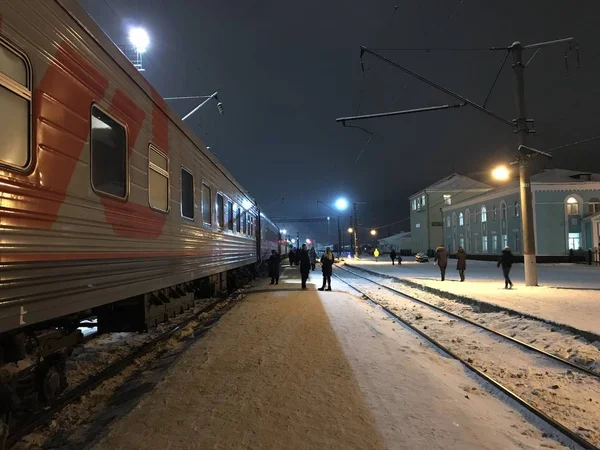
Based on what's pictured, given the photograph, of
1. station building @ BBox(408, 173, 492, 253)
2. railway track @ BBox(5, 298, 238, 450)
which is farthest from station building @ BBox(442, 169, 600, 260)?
railway track @ BBox(5, 298, 238, 450)

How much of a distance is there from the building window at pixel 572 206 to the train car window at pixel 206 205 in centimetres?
3459

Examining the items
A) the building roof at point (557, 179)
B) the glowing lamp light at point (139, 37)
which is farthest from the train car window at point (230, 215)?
the building roof at point (557, 179)

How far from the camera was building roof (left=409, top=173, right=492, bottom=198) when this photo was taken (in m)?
57.5

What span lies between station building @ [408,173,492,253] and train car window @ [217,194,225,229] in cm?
4820

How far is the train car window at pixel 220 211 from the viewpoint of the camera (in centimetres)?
1111

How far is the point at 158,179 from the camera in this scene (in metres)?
6.41

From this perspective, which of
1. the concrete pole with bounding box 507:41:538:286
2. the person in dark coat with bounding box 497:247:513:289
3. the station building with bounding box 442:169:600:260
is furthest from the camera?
the station building with bounding box 442:169:600:260

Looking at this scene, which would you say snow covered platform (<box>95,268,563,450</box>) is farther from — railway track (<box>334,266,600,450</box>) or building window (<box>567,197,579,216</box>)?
building window (<box>567,197,579,216</box>)

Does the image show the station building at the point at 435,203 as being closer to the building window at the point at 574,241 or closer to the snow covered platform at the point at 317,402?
the building window at the point at 574,241

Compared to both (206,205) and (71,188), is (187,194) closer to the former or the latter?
(206,205)

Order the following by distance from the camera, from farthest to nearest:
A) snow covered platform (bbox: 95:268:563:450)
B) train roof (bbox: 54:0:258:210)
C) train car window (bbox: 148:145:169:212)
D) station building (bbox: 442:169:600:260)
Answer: station building (bbox: 442:169:600:260), train car window (bbox: 148:145:169:212), train roof (bbox: 54:0:258:210), snow covered platform (bbox: 95:268:563:450)

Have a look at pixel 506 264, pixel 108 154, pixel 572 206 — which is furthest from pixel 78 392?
pixel 572 206

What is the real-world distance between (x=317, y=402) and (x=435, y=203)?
60897mm

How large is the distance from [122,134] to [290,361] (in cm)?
355
